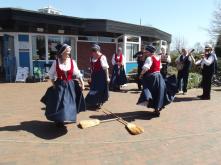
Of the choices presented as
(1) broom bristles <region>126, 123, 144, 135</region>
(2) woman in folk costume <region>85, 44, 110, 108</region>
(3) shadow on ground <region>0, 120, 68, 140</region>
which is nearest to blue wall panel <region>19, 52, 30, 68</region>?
(2) woman in folk costume <region>85, 44, 110, 108</region>

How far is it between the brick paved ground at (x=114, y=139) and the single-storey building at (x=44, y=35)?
647cm

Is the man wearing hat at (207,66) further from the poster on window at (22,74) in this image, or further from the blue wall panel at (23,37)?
the blue wall panel at (23,37)

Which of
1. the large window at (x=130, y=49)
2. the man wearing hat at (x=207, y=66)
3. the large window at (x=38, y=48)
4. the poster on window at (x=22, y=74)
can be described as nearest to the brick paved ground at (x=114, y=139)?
the man wearing hat at (x=207, y=66)

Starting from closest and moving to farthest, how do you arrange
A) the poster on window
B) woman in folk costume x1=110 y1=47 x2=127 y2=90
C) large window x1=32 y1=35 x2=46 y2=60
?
woman in folk costume x1=110 y1=47 x2=127 y2=90, the poster on window, large window x1=32 y1=35 x2=46 y2=60

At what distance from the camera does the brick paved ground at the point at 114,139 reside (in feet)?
17.7

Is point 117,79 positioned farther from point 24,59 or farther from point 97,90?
point 24,59

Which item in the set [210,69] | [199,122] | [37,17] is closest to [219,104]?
[210,69]

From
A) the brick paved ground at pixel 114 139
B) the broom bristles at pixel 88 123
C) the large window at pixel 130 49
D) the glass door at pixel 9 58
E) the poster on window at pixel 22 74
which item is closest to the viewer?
the brick paved ground at pixel 114 139

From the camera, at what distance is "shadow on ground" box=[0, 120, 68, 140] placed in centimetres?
652

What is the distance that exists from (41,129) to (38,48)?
403 inches

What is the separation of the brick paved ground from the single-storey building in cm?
647

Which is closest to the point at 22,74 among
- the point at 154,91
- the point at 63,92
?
the point at 154,91

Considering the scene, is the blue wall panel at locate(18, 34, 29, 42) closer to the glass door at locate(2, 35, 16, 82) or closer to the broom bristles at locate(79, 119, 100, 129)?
the glass door at locate(2, 35, 16, 82)

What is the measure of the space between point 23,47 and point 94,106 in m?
7.89
